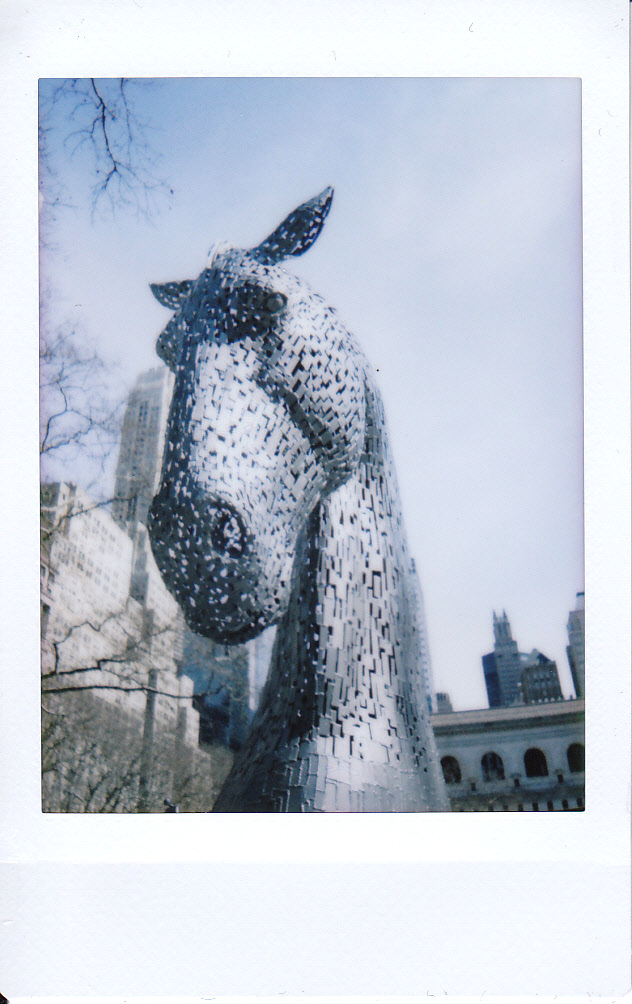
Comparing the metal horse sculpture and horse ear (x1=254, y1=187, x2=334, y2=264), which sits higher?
horse ear (x1=254, y1=187, x2=334, y2=264)

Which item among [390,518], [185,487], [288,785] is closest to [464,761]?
[288,785]

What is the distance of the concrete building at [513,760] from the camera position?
6.75 ft

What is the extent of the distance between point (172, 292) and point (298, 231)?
0.34 meters

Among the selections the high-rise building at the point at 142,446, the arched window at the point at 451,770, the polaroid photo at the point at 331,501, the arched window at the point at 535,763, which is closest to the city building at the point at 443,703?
the polaroid photo at the point at 331,501

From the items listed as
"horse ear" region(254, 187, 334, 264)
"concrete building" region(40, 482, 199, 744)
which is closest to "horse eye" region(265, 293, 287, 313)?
"horse ear" region(254, 187, 334, 264)

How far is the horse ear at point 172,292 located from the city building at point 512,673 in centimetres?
109

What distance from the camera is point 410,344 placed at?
211 cm

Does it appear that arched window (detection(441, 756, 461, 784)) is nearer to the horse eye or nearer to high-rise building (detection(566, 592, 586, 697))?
high-rise building (detection(566, 592, 586, 697))

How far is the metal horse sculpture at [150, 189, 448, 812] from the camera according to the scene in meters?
1.95

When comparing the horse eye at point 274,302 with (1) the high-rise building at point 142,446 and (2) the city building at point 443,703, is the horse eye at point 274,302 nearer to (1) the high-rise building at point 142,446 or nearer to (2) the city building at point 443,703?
(1) the high-rise building at point 142,446

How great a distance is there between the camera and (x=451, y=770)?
206cm

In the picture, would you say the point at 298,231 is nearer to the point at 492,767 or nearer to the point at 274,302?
the point at 274,302

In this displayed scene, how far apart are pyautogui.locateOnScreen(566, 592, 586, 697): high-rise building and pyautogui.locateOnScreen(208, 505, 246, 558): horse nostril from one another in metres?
0.83
